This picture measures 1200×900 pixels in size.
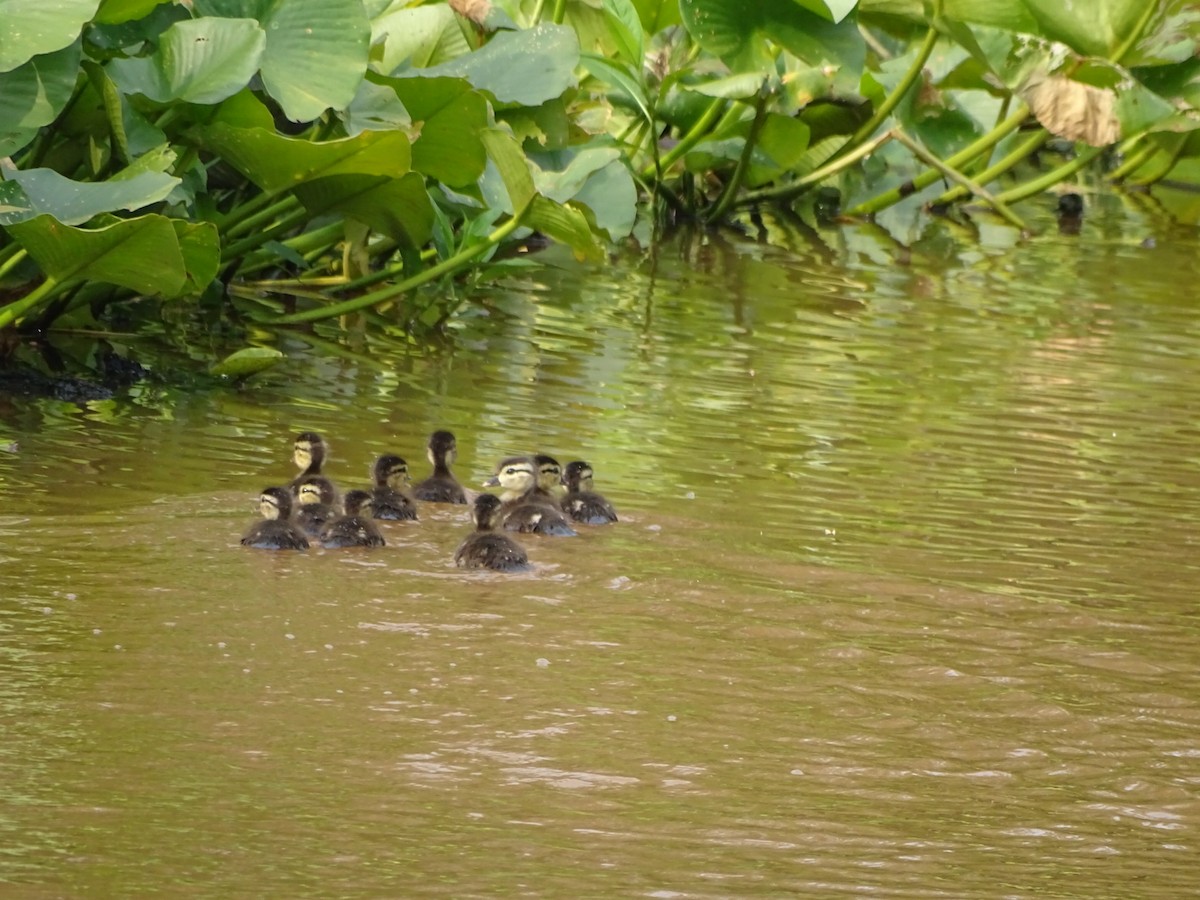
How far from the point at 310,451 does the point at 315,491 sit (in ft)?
1.27

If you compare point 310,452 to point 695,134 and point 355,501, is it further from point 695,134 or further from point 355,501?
point 695,134

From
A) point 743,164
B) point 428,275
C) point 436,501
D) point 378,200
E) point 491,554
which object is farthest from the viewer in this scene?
point 743,164

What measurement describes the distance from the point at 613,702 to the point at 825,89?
26.7 ft

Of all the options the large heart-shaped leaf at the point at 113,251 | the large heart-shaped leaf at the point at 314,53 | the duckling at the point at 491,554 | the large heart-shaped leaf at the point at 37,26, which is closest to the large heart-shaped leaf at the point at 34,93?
the large heart-shaped leaf at the point at 37,26

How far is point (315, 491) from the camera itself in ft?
19.2

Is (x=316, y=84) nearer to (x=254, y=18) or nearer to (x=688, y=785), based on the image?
(x=254, y=18)

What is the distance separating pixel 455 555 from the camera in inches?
218

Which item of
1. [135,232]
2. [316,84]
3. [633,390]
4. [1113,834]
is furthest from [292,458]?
[1113,834]

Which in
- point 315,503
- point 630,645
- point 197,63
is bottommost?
point 630,645

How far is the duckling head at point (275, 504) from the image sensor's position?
559 cm

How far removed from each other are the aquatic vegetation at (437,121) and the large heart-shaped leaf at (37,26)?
0.03 ft

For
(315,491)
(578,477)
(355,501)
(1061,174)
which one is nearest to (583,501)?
(578,477)

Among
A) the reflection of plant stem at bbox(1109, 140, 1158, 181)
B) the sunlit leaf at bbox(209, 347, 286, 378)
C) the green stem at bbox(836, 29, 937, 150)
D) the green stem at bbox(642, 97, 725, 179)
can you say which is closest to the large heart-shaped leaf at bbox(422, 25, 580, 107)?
the sunlit leaf at bbox(209, 347, 286, 378)

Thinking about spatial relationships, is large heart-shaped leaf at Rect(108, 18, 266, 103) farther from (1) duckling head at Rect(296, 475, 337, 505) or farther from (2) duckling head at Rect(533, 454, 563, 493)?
(2) duckling head at Rect(533, 454, 563, 493)
